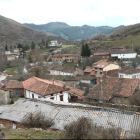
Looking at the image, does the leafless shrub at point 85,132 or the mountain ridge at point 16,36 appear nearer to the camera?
the leafless shrub at point 85,132

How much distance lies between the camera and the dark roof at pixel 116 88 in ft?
71.2

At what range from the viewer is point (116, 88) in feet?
74.7

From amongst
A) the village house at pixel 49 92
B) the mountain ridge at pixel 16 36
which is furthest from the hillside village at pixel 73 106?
the mountain ridge at pixel 16 36

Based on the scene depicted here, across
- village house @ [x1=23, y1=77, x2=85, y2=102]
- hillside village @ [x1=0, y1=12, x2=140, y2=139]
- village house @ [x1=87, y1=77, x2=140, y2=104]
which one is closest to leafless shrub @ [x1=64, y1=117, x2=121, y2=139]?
hillside village @ [x1=0, y1=12, x2=140, y2=139]

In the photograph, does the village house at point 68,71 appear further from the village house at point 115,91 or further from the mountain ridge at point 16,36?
the mountain ridge at point 16,36

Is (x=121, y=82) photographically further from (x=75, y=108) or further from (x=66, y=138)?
(x=66, y=138)

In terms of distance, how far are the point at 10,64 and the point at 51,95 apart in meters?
53.0

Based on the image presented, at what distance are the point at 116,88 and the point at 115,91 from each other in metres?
0.62

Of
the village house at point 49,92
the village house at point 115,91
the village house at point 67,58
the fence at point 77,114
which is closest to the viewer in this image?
the fence at point 77,114

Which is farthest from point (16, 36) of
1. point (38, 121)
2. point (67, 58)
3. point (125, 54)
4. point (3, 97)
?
point (38, 121)

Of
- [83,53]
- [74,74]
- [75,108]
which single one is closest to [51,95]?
[75,108]

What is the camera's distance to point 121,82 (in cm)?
2362

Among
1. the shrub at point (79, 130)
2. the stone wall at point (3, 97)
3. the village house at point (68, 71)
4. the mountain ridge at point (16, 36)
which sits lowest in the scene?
the village house at point (68, 71)

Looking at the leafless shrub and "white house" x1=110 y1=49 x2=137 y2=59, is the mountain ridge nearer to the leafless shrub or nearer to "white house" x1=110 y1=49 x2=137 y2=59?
"white house" x1=110 y1=49 x2=137 y2=59
